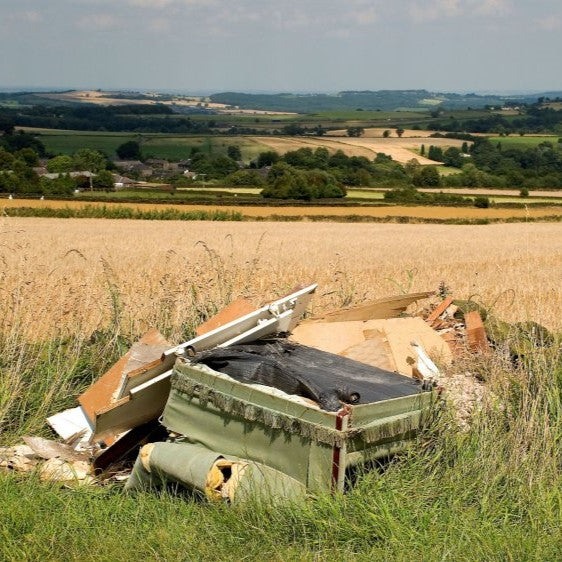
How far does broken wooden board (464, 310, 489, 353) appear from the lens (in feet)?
23.8

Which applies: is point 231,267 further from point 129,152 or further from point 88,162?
point 129,152

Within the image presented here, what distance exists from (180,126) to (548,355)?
183880 mm

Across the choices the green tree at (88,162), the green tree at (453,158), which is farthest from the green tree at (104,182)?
the green tree at (453,158)

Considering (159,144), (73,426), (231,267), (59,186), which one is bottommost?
(159,144)

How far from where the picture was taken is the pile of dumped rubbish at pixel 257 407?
485 centimetres

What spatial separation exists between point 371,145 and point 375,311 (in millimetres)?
118629

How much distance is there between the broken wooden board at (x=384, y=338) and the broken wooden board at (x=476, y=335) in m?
0.24

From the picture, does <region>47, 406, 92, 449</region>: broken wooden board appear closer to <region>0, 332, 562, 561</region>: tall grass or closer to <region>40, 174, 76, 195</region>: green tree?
<region>0, 332, 562, 561</region>: tall grass

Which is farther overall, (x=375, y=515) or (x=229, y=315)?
(x=229, y=315)

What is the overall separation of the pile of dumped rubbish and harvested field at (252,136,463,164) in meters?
97.8

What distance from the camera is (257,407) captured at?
16.4 feet

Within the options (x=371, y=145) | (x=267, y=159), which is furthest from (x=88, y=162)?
(x=371, y=145)

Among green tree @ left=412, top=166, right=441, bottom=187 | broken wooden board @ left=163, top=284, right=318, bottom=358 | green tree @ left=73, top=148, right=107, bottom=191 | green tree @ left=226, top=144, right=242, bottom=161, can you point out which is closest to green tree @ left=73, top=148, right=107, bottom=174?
green tree @ left=73, top=148, right=107, bottom=191

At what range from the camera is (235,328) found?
20.2ft
